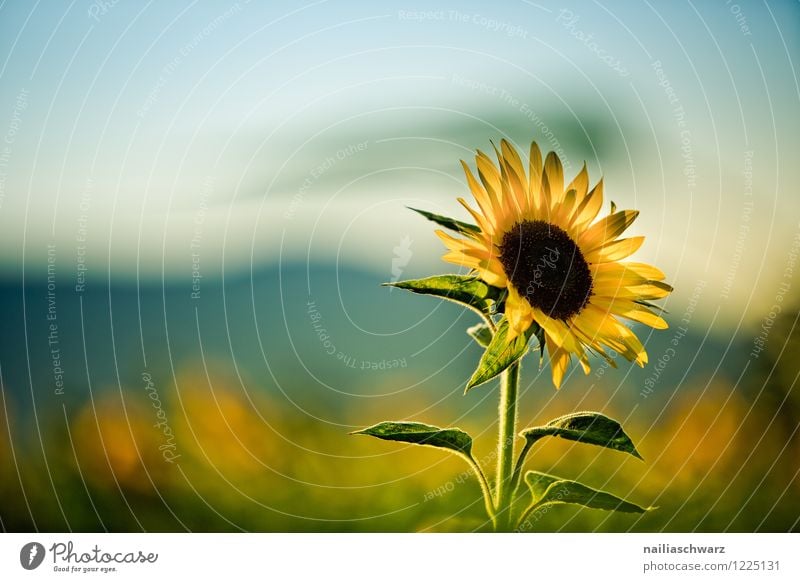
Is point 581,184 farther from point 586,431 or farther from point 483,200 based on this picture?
point 586,431

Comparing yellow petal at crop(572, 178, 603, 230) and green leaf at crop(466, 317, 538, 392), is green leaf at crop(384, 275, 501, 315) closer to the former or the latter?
green leaf at crop(466, 317, 538, 392)

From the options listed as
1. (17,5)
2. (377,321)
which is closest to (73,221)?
(17,5)

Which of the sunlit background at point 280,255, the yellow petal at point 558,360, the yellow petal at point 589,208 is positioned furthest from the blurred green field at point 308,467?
the yellow petal at point 589,208

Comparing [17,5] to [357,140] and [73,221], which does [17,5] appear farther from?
[357,140]

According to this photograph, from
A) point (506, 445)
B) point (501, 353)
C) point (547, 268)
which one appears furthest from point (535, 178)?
point (506, 445)

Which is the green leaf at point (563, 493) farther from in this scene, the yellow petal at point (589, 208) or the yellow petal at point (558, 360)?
the yellow petal at point (589, 208)

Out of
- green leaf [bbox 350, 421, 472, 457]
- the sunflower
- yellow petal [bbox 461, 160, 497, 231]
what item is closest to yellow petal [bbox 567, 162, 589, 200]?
the sunflower
